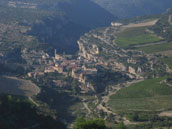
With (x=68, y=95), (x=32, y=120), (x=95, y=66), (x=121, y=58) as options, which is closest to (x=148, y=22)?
(x=121, y=58)

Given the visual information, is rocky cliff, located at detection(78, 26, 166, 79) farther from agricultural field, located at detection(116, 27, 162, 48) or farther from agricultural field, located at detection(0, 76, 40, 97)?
agricultural field, located at detection(0, 76, 40, 97)

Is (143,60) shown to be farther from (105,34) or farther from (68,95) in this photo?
(105,34)

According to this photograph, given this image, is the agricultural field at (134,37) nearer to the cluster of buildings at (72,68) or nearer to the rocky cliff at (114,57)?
the rocky cliff at (114,57)

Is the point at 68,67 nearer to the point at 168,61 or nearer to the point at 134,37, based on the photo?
the point at 168,61

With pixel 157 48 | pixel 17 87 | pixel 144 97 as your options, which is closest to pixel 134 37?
pixel 157 48

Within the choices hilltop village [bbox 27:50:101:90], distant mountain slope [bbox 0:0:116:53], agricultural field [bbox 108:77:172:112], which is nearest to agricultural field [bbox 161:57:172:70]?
agricultural field [bbox 108:77:172:112]
